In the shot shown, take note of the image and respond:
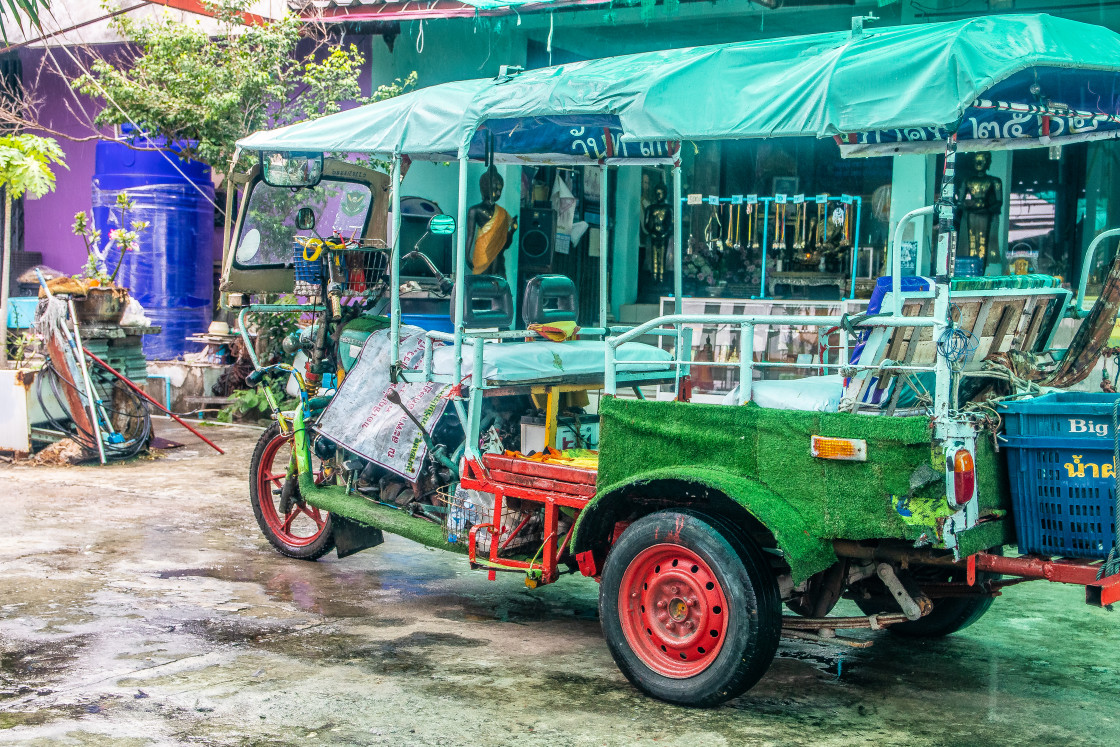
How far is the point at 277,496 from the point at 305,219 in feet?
5.65

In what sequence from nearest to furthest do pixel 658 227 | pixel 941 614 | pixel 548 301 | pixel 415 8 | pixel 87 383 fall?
pixel 941 614
pixel 548 301
pixel 87 383
pixel 415 8
pixel 658 227

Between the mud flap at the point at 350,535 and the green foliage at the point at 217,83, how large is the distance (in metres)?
6.19

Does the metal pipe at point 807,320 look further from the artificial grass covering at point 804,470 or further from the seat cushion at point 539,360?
the seat cushion at point 539,360

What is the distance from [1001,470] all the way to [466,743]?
2.23 m

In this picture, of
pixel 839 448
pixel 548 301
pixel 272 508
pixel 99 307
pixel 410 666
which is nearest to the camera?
pixel 839 448

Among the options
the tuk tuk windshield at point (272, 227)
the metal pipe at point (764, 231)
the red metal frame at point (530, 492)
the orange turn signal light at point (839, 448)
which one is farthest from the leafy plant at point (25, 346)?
the orange turn signal light at point (839, 448)

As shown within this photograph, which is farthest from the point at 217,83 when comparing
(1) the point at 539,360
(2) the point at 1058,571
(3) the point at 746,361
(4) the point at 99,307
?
(2) the point at 1058,571

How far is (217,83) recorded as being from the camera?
1132 centimetres

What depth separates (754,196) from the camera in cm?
1138

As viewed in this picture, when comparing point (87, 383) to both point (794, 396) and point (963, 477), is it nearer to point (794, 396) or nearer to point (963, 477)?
point (794, 396)

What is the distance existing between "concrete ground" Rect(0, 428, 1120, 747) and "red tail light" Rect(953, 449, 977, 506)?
35.5 inches

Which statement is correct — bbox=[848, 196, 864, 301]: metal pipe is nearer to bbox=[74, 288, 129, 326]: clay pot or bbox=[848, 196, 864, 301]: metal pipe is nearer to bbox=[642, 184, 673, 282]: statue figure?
bbox=[642, 184, 673, 282]: statue figure

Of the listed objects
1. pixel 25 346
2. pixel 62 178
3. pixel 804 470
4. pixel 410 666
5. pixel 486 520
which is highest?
pixel 62 178

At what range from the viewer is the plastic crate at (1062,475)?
13.3 ft
